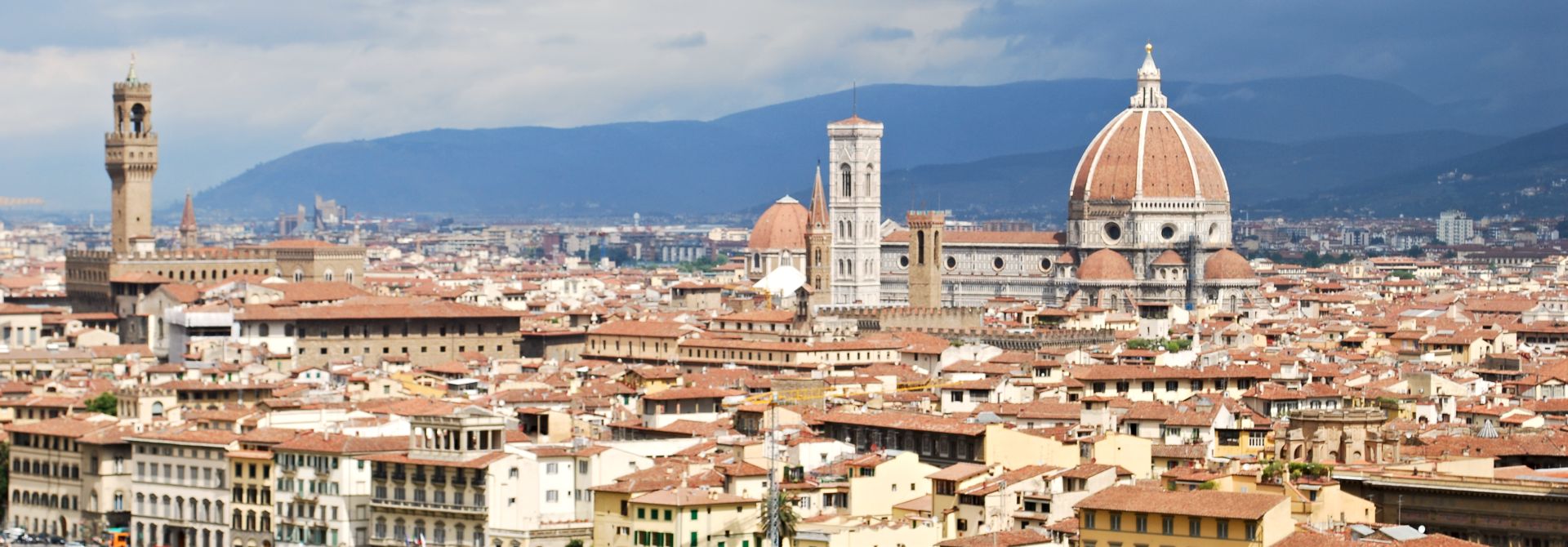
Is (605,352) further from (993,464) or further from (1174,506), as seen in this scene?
(1174,506)

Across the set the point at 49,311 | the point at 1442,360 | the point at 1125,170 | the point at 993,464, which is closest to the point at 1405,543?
the point at 993,464

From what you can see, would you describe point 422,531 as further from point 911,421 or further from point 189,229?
point 189,229

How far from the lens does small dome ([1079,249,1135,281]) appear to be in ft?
408

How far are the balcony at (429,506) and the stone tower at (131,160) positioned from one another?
63.3m

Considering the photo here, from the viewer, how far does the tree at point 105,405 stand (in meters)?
64.1

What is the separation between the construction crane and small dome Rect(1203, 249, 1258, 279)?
180ft

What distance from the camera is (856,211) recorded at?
131m

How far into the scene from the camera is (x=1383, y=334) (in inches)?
3516

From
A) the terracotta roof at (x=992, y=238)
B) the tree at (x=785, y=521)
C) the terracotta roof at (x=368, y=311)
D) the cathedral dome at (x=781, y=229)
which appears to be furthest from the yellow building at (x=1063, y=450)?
the cathedral dome at (x=781, y=229)

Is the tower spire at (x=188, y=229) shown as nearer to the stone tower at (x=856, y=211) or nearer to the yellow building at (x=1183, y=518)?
the stone tower at (x=856, y=211)

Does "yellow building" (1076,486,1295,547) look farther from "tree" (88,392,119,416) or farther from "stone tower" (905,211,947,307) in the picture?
"stone tower" (905,211,947,307)

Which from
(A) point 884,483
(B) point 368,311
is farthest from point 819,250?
(A) point 884,483

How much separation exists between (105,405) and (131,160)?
157 feet

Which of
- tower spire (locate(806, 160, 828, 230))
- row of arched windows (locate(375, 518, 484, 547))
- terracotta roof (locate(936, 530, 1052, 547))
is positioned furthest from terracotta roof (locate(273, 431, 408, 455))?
tower spire (locate(806, 160, 828, 230))
